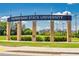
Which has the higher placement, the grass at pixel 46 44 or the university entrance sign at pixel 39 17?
the university entrance sign at pixel 39 17

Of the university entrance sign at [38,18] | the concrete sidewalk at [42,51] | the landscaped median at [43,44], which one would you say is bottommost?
the concrete sidewalk at [42,51]

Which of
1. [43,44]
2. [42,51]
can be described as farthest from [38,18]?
[42,51]

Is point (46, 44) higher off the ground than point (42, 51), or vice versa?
point (46, 44)

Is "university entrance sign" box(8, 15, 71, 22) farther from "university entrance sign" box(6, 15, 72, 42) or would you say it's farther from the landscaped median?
the landscaped median

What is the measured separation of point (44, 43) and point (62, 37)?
13.1 inches

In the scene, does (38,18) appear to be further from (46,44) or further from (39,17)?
(46,44)

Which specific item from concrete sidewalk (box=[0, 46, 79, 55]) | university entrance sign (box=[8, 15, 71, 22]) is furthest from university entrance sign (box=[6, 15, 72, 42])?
concrete sidewalk (box=[0, 46, 79, 55])

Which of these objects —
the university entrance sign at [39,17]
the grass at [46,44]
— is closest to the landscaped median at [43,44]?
the grass at [46,44]

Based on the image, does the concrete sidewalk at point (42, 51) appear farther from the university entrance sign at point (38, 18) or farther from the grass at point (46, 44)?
the university entrance sign at point (38, 18)

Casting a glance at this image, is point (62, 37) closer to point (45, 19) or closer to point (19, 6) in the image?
point (45, 19)

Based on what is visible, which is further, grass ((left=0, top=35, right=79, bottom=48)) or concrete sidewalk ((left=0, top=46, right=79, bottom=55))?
grass ((left=0, top=35, right=79, bottom=48))

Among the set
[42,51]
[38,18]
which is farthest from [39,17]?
[42,51]

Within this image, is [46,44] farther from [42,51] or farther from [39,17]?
[39,17]

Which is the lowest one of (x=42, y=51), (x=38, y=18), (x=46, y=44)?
(x=42, y=51)
